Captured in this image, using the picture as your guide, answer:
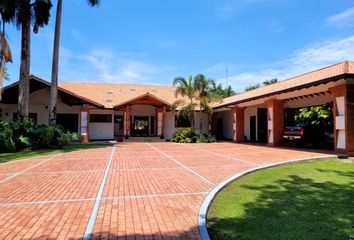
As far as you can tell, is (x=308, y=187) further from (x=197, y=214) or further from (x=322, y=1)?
(x=322, y=1)

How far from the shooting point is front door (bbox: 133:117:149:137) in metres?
25.5

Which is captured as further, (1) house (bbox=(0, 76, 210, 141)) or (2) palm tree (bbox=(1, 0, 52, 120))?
(1) house (bbox=(0, 76, 210, 141))

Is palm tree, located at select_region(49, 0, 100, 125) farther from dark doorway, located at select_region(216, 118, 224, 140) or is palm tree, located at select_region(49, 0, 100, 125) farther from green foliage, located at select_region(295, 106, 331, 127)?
green foliage, located at select_region(295, 106, 331, 127)

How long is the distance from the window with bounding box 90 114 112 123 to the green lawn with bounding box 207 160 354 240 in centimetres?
1815

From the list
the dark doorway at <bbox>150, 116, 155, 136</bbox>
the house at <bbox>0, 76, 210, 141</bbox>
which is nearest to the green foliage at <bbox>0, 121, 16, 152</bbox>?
the house at <bbox>0, 76, 210, 141</bbox>

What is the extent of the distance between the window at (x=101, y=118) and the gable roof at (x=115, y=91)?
3.28 feet

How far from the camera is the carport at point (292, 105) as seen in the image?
422 inches

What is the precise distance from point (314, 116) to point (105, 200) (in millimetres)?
18816

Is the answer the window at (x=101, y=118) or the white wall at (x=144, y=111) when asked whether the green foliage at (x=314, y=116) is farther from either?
the window at (x=101, y=118)

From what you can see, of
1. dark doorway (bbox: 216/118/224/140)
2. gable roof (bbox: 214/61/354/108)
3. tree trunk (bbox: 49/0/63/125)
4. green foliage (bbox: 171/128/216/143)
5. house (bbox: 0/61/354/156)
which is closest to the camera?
gable roof (bbox: 214/61/354/108)

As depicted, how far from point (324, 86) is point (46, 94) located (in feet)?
68.5

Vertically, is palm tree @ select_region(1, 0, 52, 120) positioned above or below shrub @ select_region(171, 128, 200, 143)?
above

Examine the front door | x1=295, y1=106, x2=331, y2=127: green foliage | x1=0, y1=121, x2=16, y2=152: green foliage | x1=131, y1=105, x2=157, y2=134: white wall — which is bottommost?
x1=0, y1=121, x2=16, y2=152: green foliage

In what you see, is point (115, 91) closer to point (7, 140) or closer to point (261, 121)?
point (7, 140)
